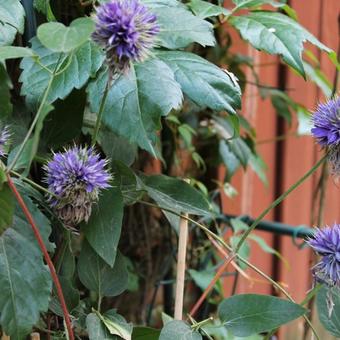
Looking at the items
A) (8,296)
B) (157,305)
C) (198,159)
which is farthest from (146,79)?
(157,305)

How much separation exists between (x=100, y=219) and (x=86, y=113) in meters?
0.17

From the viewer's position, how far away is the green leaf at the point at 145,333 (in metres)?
0.59

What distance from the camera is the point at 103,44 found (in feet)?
1.41

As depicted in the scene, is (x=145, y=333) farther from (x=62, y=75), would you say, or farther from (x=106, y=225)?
(x=62, y=75)

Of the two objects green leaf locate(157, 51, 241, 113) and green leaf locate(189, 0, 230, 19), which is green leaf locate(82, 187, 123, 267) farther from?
green leaf locate(189, 0, 230, 19)

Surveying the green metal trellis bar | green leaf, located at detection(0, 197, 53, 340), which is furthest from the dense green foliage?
the green metal trellis bar

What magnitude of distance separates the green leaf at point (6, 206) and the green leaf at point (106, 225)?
0.32 ft

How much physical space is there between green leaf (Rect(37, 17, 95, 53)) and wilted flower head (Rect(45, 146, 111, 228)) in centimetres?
10

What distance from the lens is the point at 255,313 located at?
55cm

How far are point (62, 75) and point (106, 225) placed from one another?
0.13 metres

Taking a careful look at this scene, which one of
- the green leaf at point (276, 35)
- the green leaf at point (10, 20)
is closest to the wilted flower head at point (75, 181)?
the green leaf at point (10, 20)

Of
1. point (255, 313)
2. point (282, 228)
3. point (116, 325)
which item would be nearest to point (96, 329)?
point (116, 325)

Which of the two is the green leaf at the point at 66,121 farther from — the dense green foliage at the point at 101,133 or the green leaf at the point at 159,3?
the green leaf at the point at 159,3

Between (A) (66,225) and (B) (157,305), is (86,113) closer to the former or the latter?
(A) (66,225)
